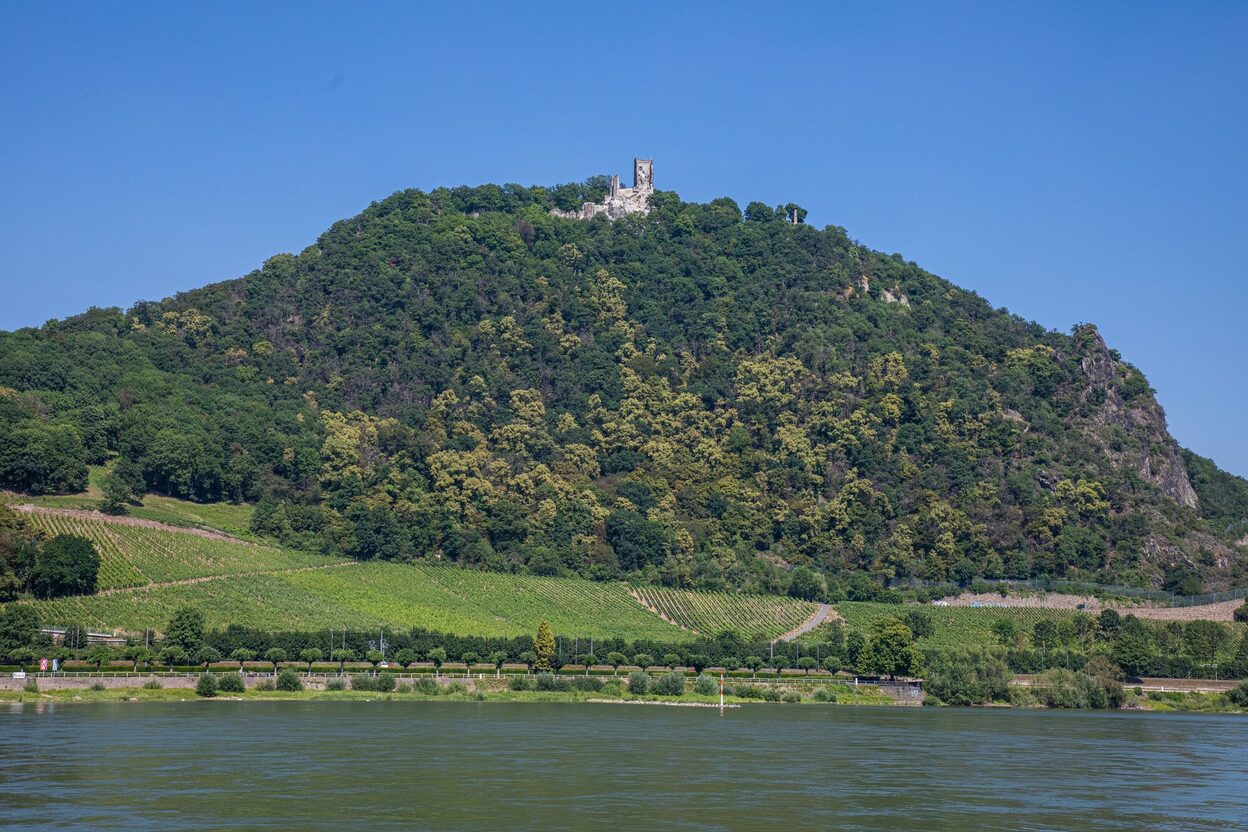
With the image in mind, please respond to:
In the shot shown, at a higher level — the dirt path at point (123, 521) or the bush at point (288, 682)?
the dirt path at point (123, 521)

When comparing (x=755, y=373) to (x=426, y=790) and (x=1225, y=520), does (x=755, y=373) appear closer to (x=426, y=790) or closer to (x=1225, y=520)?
(x=1225, y=520)

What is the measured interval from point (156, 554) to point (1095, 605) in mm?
87195

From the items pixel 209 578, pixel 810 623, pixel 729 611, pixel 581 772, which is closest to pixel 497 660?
pixel 209 578

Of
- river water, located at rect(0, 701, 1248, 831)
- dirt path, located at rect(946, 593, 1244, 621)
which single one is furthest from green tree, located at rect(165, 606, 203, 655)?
dirt path, located at rect(946, 593, 1244, 621)

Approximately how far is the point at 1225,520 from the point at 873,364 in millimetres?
49255

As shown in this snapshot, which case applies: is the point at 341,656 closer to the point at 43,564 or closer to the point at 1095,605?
the point at 43,564

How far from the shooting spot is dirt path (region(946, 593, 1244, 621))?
137 m

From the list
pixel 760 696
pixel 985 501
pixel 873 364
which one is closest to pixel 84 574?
pixel 760 696

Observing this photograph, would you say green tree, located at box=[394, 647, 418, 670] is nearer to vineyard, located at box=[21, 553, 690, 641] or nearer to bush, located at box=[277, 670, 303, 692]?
bush, located at box=[277, 670, 303, 692]

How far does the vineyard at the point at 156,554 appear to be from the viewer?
109m

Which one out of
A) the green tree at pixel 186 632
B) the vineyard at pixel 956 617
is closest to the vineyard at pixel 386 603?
the green tree at pixel 186 632

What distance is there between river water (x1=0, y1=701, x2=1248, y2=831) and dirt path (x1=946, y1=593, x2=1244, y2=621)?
200 feet

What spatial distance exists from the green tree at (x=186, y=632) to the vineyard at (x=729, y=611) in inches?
1834

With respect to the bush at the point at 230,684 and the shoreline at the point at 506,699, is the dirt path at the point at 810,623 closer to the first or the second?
the shoreline at the point at 506,699
